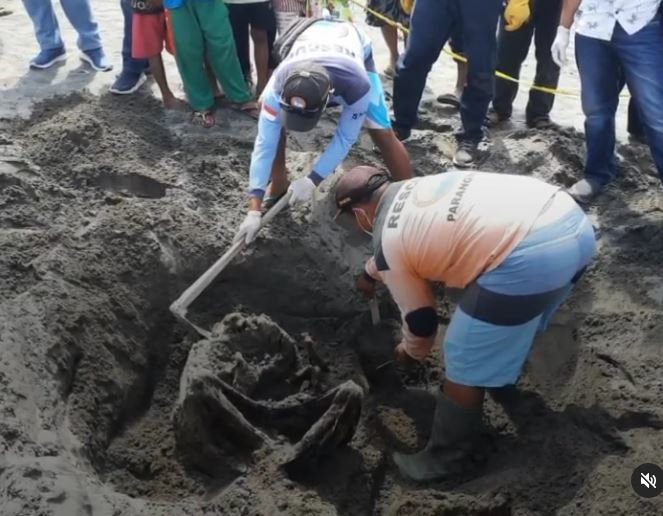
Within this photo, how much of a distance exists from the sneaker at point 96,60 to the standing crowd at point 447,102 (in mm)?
13

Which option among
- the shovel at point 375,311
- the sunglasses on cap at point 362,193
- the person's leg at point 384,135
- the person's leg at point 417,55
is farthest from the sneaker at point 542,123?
the sunglasses on cap at point 362,193

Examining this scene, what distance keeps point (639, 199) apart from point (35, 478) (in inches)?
148

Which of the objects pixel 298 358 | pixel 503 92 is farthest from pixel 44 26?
pixel 298 358

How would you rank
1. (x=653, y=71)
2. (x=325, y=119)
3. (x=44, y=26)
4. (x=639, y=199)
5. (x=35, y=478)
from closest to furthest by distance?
1. (x=35, y=478)
2. (x=653, y=71)
3. (x=639, y=199)
4. (x=325, y=119)
5. (x=44, y=26)

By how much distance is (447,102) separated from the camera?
6195mm

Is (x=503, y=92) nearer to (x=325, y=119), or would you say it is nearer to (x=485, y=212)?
(x=325, y=119)

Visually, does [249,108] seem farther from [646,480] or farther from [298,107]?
[646,480]

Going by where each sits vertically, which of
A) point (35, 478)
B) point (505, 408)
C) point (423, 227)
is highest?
point (423, 227)

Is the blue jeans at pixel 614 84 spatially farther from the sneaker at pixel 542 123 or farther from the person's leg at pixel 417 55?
the person's leg at pixel 417 55

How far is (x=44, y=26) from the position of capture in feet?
21.1

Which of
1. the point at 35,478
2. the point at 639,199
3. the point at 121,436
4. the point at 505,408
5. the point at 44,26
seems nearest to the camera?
the point at 35,478

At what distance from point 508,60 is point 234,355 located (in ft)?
10.2

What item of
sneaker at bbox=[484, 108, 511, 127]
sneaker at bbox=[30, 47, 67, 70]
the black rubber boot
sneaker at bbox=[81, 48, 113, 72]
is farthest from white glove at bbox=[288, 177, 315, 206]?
sneaker at bbox=[30, 47, 67, 70]

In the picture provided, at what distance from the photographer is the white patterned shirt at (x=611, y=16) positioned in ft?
14.2
